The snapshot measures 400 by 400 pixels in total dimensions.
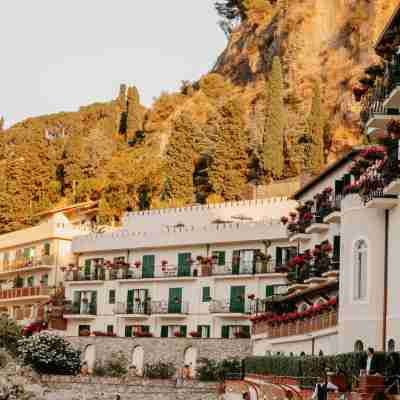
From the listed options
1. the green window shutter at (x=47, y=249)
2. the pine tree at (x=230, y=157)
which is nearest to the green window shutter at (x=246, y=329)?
the green window shutter at (x=47, y=249)

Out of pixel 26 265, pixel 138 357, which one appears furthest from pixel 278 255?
pixel 26 265

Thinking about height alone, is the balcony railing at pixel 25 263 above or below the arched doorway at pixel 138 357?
above

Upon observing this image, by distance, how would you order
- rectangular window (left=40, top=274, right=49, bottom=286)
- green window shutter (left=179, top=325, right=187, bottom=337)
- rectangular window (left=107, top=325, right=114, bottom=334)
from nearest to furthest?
green window shutter (left=179, top=325, right=187, bottom=337) < rectangular window (left=107, top=325, right=114, bottom=334) < rectangular window (left=40, top=274, right=49, bottom=286)

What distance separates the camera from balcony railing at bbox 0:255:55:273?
3241 inches

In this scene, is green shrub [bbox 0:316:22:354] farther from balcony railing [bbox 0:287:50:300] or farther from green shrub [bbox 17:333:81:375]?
balcony railing [bbox 0:287:50:300]

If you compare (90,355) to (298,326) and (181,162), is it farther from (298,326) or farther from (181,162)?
(181,162)

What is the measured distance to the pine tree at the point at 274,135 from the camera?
3514 inches

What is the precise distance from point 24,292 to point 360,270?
50789 millimetres

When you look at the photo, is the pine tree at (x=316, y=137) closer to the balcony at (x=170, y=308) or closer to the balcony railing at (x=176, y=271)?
the balcony railing at (x=176, y=271)

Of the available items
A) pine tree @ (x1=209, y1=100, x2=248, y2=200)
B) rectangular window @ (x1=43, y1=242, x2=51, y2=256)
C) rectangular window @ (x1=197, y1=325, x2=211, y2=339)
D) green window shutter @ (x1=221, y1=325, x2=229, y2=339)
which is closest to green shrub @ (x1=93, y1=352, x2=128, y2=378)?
rectangular window @ (x1=197, y1=325, x2=211, y2=339)

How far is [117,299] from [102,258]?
4.31 metres

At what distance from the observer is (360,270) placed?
36.0 meters

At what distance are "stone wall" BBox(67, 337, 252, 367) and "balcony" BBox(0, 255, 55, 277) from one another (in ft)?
45.9

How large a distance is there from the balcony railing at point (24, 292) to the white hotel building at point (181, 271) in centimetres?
401
